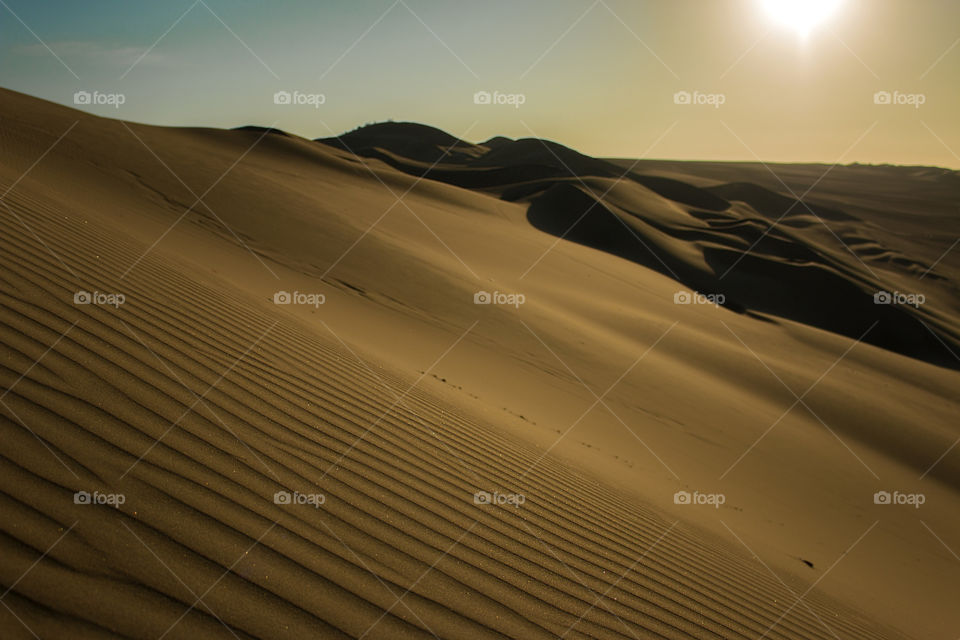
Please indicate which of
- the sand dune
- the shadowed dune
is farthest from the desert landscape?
the shadowed dune

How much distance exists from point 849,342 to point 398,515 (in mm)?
21302

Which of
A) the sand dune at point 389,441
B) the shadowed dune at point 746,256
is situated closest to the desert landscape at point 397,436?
the sand dune at point 389,441

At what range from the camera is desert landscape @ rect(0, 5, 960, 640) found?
7.68 feet

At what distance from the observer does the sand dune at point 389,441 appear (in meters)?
2.33

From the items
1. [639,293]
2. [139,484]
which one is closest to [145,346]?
[139,484]

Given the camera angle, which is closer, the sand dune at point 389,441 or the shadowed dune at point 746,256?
the sand dune at point 389,441

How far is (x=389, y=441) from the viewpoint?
409 cm

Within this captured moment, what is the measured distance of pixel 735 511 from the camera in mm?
7559

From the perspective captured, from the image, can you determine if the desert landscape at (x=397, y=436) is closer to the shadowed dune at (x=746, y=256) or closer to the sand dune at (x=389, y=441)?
the sand dune at (x=389, y=441)

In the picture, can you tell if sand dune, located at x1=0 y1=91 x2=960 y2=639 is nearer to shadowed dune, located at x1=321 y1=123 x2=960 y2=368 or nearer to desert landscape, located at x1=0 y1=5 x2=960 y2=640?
desert landscape, located at x1=0 y1=5 x2=960 y2=640

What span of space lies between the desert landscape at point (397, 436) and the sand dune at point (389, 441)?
22mm

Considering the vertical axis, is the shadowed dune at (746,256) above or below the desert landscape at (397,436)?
above

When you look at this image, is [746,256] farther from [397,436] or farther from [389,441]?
[389,441]

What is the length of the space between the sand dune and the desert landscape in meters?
0.02
